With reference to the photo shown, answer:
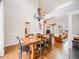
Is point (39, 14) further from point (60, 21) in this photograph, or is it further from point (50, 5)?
point (60, 21)

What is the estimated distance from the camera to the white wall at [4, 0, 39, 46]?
5.99 metres

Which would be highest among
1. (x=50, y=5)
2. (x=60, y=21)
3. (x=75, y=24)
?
(x=50, y=5)

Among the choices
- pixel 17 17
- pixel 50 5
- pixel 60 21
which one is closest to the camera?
pixel 60 21

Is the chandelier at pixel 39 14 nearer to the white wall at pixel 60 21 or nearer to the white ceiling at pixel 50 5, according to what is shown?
the white ceiling at pixel 50 5

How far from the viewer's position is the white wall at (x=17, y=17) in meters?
5.99

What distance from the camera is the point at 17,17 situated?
6910mm

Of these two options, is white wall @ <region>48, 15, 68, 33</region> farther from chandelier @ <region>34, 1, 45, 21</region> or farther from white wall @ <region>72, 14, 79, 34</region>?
chandelier @ <region>34, 1, 45, 21</region>

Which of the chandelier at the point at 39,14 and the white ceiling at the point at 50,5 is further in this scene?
the chandelier at the point at 39,14

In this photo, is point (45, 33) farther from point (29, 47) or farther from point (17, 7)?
point (17, 7)

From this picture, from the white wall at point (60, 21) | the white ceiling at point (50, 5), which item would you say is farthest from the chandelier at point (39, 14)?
the white wall at point (60, 21)

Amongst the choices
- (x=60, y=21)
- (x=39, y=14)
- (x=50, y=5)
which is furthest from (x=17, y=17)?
(x=60, y=21)

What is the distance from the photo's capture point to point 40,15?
18.3ft

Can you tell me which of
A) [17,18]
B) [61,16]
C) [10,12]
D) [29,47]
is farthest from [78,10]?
[10,12]

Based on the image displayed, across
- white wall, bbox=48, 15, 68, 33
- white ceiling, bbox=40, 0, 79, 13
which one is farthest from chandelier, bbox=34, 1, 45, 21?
white wall, bbox=48, 15, 68, 33
